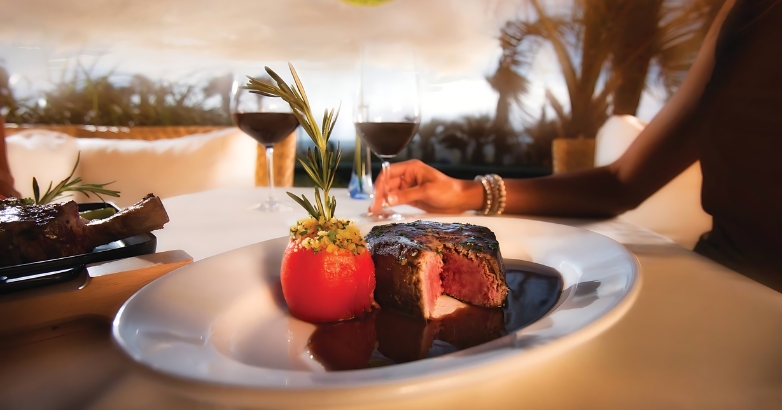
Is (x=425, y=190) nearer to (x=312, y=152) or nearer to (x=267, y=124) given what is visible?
(x=267, y=124)

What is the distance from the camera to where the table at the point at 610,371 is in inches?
14.7

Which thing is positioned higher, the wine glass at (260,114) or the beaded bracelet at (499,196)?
the wine glass at (260,114)

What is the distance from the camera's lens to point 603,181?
1.38 meters

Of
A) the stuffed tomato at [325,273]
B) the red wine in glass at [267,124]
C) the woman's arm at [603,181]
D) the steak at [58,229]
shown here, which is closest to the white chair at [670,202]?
the woman's arm at [603,181]

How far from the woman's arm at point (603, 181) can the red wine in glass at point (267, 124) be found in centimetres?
32

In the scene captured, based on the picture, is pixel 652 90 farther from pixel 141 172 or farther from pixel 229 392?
pixel 229 392

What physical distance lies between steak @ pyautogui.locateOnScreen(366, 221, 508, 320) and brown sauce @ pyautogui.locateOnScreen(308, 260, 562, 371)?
0.9 inches

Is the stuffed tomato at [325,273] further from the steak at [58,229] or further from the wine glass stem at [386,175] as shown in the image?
the wine glass stem at [386,175]

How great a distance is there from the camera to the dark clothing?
1.15 m

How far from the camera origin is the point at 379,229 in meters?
0.81

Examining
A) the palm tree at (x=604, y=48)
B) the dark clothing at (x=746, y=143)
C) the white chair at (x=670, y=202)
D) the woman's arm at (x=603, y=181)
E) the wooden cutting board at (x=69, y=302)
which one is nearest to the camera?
the wooden cutting board at (x=69, y=302)

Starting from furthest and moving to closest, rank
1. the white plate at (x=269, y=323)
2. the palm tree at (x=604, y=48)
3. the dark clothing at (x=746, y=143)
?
the palm tree at (x=604, y=48) → the dark clothing at (x=746, y=143) → the white plate at (x=269, y=323)

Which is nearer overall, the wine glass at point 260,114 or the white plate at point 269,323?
the white plate at point 269,323

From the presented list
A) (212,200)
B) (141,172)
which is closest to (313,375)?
(212,200)
